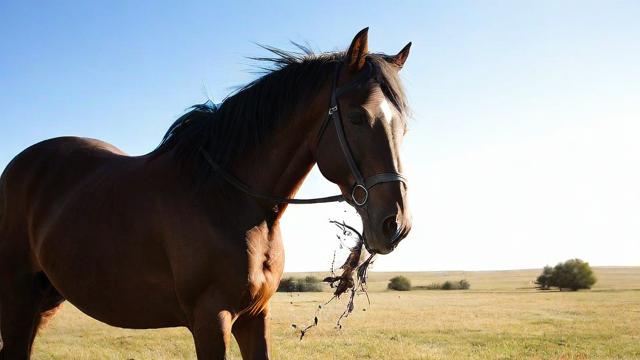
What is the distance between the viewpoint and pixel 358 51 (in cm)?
337

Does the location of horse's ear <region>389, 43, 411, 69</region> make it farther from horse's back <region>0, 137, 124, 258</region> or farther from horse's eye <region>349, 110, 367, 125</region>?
horse's back <region>0, 137, 124, 258</region>

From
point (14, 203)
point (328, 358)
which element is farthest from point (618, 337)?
point (14, 203)

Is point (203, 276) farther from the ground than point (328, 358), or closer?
farther from the ground

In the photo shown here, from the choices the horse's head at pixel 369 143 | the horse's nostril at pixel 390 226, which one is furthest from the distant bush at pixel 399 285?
the horse's nostril at pixel 390 226

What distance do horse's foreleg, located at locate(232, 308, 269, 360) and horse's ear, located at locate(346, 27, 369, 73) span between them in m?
1.86

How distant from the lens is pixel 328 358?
12492 mm

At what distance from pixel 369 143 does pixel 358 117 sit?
0.20 metres

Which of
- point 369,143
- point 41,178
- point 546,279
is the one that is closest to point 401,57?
point 369,143

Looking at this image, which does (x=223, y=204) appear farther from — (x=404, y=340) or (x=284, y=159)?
(x=404, y=340)

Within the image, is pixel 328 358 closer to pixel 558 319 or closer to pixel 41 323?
pixel 41 323

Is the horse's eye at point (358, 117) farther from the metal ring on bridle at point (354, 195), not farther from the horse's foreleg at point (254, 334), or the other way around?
the horse's foreleg at point (254, 334)

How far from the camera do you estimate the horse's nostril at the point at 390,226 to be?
2826 millimetres

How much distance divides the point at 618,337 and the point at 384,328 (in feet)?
25.4

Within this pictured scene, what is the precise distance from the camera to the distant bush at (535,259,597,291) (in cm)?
6141
